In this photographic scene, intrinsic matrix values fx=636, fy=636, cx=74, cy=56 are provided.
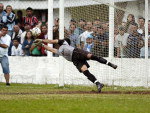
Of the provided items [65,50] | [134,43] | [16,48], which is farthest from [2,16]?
[65,50]

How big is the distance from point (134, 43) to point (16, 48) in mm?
6725

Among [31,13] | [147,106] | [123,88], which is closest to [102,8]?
[123,88]

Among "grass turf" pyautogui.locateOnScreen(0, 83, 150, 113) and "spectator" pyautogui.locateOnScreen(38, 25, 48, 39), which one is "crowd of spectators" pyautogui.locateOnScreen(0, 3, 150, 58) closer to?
"spectator" pyautogui.locateOnScreen(38, 25, 48, 39)

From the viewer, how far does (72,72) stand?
80.2ft

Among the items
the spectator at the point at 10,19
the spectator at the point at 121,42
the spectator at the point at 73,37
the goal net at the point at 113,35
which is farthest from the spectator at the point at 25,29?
the spectator at the point at 121,42

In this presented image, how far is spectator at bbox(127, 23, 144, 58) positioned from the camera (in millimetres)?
22953

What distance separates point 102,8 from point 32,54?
5.31m

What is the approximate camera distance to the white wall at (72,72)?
76.7ft

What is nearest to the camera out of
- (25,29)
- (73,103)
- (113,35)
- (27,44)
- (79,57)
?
(73,103)

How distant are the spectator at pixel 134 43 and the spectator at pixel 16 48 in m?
6.18

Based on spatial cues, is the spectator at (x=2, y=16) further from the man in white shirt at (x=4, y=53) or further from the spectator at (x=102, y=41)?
the spectator at (x=102, y=41)

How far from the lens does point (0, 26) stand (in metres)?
26.8

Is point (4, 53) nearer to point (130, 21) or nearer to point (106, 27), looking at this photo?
point (106, 27)

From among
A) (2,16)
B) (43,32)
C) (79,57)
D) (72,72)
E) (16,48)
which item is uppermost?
(2,16)
